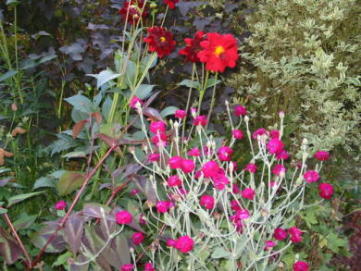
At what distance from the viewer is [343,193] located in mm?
3234

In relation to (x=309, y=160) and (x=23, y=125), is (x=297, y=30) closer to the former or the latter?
(x=309, y=160)

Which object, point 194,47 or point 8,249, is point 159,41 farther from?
point 8,249

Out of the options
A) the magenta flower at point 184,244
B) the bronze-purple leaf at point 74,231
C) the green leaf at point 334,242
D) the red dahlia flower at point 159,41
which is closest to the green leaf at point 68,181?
the bronze-purple leaf at point 74,231

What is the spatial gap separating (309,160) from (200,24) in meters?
1.01

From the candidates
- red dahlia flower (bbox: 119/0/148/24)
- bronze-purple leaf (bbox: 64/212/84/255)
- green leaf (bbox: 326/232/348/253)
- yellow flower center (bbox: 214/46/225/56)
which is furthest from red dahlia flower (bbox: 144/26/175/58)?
green leaf (bbox: 326/232/348/253)

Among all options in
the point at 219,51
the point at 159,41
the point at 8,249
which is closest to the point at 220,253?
the point at 8,249

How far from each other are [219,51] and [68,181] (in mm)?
807

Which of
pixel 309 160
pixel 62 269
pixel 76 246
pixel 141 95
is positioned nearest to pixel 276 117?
pixel 309 160

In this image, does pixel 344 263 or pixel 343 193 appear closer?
pixel 344 263

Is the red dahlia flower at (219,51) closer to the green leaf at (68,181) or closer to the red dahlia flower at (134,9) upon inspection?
the red dahlia flower at (134,9)

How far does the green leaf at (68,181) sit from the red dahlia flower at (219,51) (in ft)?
2.30

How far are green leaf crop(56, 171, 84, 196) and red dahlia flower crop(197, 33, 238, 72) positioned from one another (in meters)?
0.70

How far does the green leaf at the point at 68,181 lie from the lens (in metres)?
2.04

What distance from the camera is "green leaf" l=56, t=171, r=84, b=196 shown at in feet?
6.69
